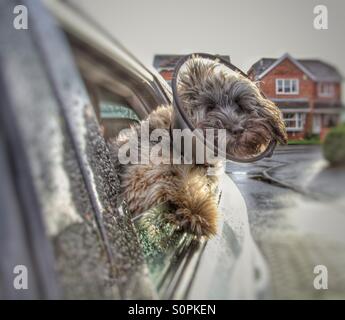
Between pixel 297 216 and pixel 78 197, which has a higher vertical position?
pixel 78 197

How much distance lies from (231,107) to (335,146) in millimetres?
496

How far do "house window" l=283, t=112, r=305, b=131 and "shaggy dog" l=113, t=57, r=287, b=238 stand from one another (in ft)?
0.09

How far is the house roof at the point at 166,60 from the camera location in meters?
1.77

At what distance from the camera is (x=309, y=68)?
172 cm

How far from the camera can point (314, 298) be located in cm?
141

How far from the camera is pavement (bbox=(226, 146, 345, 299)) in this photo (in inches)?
56.2

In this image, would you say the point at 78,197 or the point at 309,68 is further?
the point at 309,68

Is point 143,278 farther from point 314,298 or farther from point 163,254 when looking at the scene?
point 314,298

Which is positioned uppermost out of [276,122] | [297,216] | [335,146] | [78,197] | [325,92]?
[325,92]

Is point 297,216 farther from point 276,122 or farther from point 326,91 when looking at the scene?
point 326,91

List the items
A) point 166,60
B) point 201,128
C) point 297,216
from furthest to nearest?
1. point 166,60
2. point 201,128
3. point 297,216

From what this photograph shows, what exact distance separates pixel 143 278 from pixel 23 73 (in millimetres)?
739

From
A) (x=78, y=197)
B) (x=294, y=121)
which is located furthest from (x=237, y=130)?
(x=78, y=197)

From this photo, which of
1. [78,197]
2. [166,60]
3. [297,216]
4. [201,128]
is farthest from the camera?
[166,60]
